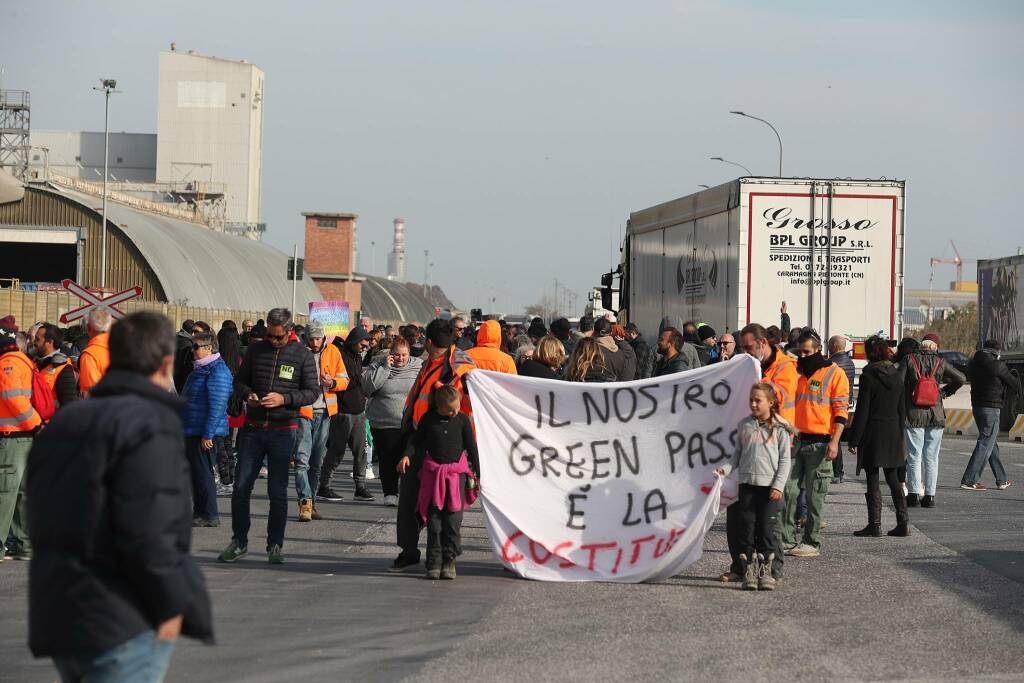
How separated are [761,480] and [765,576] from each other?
0.69m

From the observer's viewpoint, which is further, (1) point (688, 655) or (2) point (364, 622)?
(2) point (364, 622)

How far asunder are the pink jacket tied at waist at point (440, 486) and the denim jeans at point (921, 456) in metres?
6.87

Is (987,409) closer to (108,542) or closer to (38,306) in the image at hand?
(108,542)

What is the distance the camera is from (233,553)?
37.5 feet

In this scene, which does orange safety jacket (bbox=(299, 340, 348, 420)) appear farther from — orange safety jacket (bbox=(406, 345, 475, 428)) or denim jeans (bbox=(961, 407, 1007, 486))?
denim jeans (bbox=(961, 407, 1007, 486))

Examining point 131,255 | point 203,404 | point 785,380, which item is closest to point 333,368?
point 203,404

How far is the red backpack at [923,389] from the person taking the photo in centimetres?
1585

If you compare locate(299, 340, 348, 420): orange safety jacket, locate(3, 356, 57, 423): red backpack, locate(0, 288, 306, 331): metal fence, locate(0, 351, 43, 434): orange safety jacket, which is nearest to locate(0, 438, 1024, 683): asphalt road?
locate(0, 351, 43, 434): orange safety jacket

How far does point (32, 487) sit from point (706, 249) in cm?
2029

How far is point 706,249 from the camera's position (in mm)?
24031

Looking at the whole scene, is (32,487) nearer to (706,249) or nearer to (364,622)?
(364,622)

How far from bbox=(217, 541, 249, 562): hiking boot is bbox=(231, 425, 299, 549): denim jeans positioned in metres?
0.04

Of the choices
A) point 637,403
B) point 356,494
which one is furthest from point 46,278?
point 637,403

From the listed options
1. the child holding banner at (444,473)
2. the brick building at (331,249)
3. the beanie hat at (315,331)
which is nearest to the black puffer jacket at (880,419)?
the child holding banner at (444,473)
